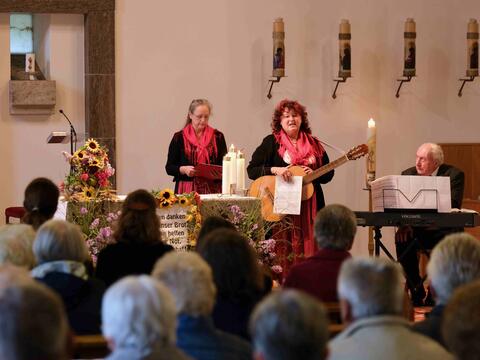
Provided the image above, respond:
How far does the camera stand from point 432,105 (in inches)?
412

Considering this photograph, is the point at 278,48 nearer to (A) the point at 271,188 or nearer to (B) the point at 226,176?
(A) the point at 271,188

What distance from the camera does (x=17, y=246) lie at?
13.3 feet

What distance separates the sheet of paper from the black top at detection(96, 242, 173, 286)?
286 cm

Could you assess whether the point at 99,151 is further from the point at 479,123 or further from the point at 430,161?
the point at 479,123

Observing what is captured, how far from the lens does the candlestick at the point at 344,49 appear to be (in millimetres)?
9875

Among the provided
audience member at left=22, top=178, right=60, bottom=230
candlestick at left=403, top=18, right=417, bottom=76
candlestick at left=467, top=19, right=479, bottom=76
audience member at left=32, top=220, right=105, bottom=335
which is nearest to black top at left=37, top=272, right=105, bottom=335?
audience member at left=32, top=220, right=105, bottom=335

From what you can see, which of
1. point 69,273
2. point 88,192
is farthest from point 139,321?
point 88,192

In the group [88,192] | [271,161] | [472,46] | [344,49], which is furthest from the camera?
[472,46]

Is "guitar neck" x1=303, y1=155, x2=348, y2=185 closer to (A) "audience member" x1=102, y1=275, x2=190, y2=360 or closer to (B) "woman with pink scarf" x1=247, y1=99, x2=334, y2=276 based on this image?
(B) "woman with pink scarf" x1=247, y1=99, x2=334, y2=276

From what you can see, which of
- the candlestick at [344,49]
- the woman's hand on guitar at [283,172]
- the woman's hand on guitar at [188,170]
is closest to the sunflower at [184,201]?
the woman's hand on guitar at [188,170]

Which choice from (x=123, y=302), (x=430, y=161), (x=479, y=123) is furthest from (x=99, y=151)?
(x=479, y=123)

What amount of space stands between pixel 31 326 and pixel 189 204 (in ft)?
15.2

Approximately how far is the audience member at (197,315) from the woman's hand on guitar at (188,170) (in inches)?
181

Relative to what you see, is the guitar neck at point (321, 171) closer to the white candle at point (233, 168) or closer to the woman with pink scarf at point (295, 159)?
the woman with pink scarf at point (295, 159)
